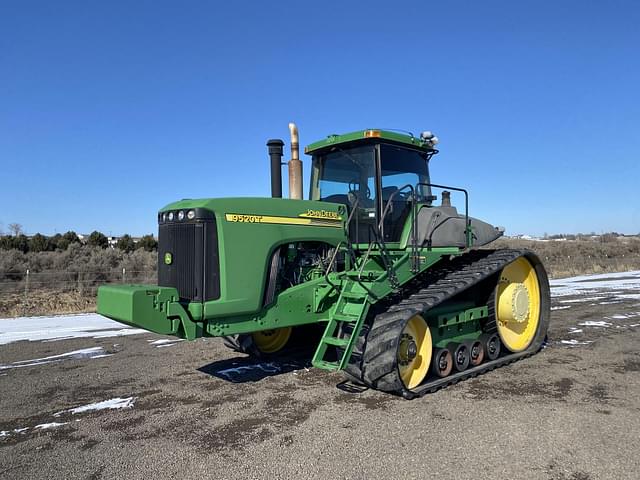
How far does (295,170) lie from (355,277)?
5.97ft

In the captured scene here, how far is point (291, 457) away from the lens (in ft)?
13.0

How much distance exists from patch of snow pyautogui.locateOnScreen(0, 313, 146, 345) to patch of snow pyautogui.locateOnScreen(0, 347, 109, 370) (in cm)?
138

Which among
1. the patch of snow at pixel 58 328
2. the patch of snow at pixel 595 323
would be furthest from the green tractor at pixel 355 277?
the patch of snow at pixel 58 328

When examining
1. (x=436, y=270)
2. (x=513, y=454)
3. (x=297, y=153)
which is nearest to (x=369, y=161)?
(x=297, y=153)

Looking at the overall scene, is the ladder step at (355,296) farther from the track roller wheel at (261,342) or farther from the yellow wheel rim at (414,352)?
the track roller wheel at (261,342)

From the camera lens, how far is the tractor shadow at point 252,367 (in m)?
6.39

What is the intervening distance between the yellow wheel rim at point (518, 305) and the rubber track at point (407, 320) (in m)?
0.28

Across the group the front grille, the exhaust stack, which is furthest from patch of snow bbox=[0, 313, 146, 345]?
the front grille

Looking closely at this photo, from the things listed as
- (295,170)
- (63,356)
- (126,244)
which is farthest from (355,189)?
(126,244)

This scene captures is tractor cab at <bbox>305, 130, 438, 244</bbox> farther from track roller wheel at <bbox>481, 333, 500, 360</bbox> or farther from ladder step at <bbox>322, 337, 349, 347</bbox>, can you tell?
track roller wheel at <bbox>481, 333, 500, 360</bbox>

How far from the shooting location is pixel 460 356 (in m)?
6.32

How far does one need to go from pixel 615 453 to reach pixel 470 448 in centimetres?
108

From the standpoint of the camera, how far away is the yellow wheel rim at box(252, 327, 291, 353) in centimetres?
729

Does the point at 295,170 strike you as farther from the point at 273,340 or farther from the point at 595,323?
the point at 595,323
